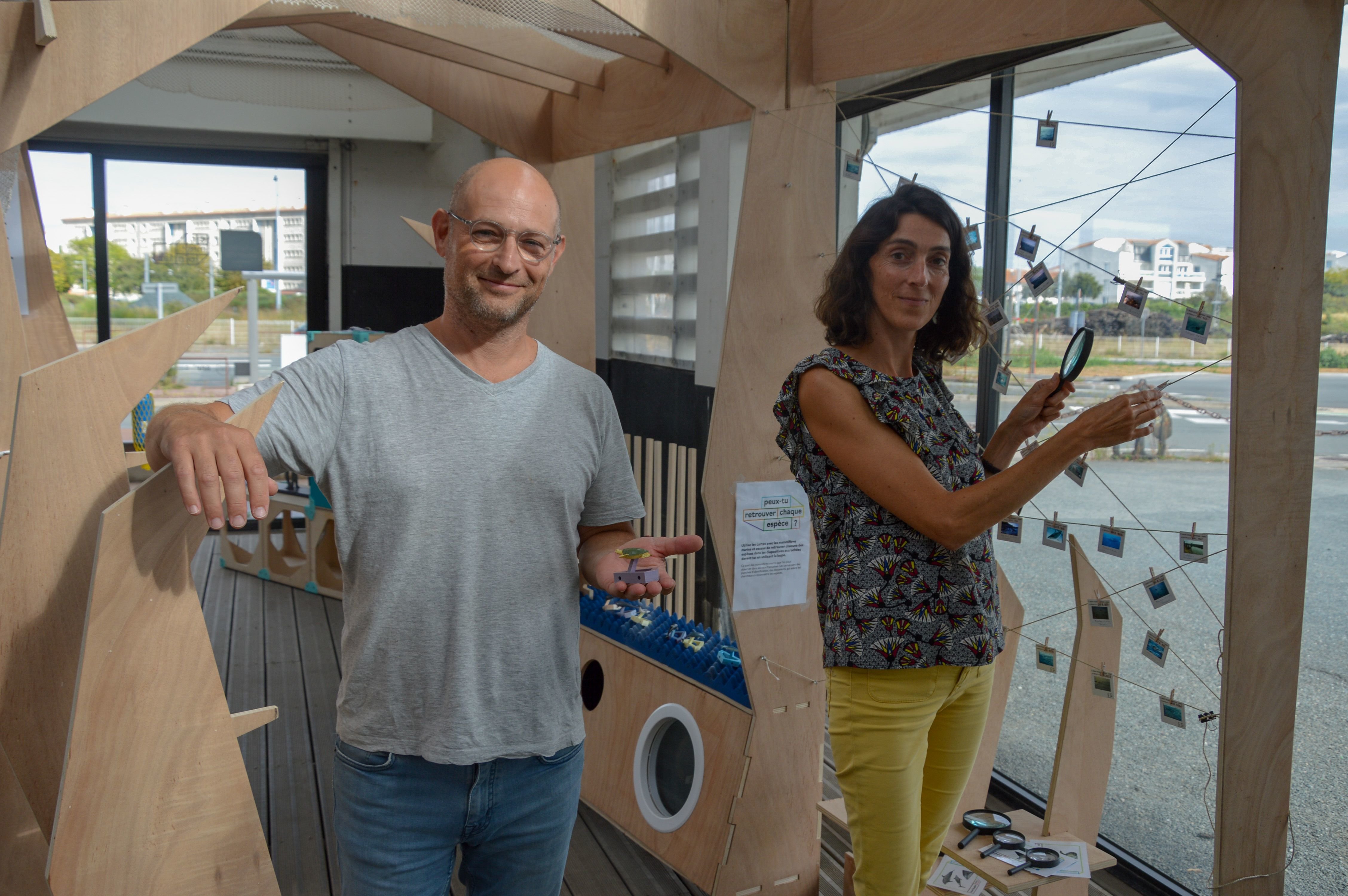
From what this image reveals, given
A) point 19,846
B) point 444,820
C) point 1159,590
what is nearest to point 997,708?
point 1159,590

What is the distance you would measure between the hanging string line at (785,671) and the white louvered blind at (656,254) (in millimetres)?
1805

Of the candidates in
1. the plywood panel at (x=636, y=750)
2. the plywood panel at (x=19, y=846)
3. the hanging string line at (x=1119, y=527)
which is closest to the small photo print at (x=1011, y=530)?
the hanging string line at (x=1119, y=527)

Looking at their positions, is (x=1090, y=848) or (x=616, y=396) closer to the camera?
(x=1090, y=848)

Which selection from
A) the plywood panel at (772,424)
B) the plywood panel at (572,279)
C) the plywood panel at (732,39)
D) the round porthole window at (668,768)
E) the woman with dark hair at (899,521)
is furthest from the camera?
the plywood panel at (572,279)

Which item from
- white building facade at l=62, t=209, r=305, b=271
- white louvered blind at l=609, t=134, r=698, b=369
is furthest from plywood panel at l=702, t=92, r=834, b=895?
white building facade at l=62, t=209, r=305, b=271

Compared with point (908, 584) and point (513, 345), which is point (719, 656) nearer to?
point (908, 584)

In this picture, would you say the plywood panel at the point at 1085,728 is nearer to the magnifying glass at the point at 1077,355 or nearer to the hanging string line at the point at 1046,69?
the magnifying glass at the point at 1077,355

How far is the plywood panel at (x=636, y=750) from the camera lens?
2.50 metres

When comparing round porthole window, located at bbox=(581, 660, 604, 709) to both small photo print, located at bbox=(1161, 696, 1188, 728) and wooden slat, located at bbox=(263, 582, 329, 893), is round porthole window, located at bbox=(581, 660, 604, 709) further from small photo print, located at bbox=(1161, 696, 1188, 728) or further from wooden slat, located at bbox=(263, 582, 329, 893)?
small photo print, located at bbox=(1161, 696, 1188, 728)

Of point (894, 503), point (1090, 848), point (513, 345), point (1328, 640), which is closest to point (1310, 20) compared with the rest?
point (894, 503)

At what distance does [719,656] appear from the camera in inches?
102

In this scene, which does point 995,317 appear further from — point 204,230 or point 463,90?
point 204,230

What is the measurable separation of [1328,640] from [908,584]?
4.31 ft

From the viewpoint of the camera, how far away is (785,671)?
2.42m
